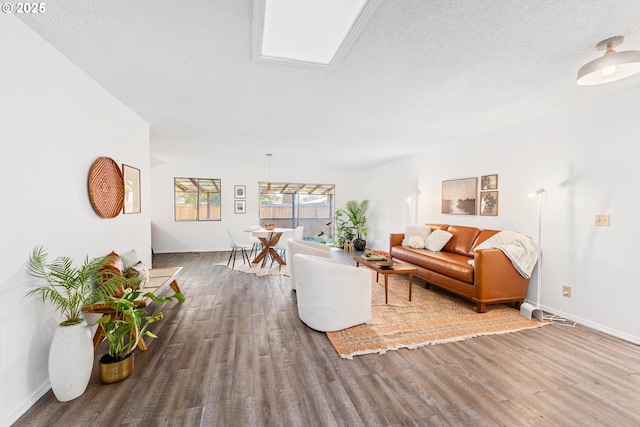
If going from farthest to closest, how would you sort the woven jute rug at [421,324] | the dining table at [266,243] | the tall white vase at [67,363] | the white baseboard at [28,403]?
1. the dining table at [266,243]
2. the woven jute rug at [421,324]
3. the tall white vase at [67,363]
4. the white baseboard at [28,403]

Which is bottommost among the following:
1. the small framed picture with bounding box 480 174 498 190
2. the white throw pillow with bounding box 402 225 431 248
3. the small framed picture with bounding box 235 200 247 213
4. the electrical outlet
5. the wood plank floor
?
the wood plank floor

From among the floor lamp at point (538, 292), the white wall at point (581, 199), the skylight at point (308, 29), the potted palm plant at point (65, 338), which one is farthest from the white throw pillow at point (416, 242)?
the potted palm plant at point (65, 338)

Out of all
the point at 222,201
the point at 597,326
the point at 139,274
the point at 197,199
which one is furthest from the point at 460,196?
the point at 197,199

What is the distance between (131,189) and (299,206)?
643 cm

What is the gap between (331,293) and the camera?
8.46 ft

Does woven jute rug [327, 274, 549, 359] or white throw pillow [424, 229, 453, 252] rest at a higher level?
white throw pillow [424, 229, 453, 252]

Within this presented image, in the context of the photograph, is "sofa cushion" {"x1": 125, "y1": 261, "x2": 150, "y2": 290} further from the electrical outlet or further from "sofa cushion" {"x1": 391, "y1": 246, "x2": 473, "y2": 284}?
the electrical outlet

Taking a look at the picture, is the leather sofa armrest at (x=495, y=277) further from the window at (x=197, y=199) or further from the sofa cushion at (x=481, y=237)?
the window at (x=197, y=199)

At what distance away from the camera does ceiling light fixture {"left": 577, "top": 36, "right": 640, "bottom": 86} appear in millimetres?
1794

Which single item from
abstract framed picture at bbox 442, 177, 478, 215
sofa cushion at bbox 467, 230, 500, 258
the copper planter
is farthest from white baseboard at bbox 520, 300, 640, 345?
the copper planter

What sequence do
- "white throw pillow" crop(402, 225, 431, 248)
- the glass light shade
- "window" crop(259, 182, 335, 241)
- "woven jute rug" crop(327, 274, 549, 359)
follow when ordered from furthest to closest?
"window" crop(259, 182, 335, 241)
"white throw pillow" crop(402, 225, 431, 248)
"woven jute rug" crop(327, 274, 549, 359)
the glass light shade

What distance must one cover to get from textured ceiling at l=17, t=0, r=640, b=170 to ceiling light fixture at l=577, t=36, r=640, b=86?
74 millimetres

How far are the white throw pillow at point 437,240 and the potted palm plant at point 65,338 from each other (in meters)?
4.40

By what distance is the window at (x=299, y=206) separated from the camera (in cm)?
850
